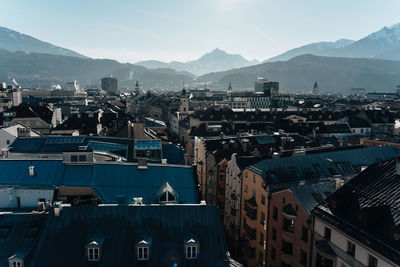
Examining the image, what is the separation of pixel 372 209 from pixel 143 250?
22439 mm

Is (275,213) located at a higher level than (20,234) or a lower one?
lower

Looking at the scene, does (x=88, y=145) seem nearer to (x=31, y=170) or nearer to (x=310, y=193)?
(x=31, y=170)

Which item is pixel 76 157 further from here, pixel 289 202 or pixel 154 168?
pixel 289 202

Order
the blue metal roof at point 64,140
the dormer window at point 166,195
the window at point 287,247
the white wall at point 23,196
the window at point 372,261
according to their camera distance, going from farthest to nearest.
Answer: the blue metal roof at point 64,140
the white wall at point 23,196
the window at point 287,247
the dormer window at point 166,195
the window at point 372,261

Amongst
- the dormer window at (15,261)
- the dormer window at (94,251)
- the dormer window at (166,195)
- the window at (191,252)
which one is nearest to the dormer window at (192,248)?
the window at (191,252)

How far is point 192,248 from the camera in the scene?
3416 centimetres

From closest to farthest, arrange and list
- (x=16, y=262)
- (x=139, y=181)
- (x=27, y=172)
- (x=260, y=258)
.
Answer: (x=16, y=262)
(x=139, y=181)
(x=27, y=172)
(x=260, y=258)

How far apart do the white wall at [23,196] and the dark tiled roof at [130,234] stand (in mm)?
14271

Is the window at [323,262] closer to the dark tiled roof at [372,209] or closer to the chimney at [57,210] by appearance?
the dark tiled roof at [372,209]

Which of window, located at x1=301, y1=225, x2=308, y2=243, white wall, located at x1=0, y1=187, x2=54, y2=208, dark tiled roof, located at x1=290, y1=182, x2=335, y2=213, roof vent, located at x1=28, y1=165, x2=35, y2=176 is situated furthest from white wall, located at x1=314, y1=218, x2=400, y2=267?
roof vent, located at x1=28, y1=165, x2=35, y2=176

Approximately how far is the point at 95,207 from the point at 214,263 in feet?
42.3

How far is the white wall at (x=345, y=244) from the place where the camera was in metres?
32.8

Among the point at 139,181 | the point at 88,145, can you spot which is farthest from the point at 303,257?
the point at 88,145

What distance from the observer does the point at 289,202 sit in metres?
48.0
